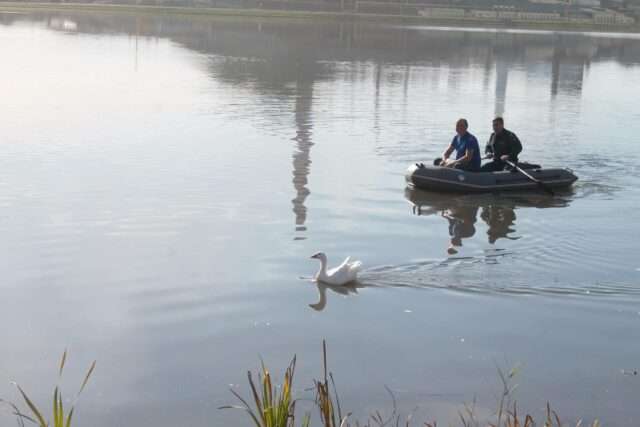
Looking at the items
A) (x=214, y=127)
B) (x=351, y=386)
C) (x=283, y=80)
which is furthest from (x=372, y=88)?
(x=351, y=386)

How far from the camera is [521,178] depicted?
17.9 metres

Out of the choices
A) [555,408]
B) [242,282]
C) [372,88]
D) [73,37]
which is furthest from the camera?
[73,37]

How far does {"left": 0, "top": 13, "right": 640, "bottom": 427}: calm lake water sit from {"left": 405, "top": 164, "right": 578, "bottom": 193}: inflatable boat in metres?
0.23

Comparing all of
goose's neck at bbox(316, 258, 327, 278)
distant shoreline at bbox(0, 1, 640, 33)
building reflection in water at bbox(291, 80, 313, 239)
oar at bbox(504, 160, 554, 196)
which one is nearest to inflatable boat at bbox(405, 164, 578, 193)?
oar at bbox(504, 160, 554, 196)

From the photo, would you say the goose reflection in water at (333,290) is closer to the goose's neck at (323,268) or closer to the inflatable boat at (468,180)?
the goose's neck at (323,268)

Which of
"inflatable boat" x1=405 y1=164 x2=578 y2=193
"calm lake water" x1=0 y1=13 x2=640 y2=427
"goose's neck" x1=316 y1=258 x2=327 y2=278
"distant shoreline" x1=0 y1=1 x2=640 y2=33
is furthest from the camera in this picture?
"distant shoreline" x1=0 y1=1 x2=640 y2=33

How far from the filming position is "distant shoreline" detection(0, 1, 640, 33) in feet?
283

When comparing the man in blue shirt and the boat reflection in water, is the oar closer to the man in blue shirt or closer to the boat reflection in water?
the boat reflection in water

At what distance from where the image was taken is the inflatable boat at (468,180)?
1759 cm

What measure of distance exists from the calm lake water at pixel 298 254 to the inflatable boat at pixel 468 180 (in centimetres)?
23

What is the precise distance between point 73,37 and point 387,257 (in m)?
45.8

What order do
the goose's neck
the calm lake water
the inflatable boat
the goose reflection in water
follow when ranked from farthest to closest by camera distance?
the inflatable boat, the goose's neck, the goose reflection in water, the calm lake water

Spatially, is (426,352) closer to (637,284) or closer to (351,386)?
(351,386)

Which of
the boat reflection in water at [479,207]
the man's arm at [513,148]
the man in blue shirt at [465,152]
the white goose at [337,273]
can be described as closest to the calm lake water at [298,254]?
the boat reflection in water at [479,207]
